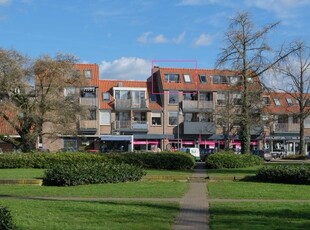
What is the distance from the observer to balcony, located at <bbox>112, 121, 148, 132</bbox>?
229 ft

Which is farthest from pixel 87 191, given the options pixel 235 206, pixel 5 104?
pixel 5 104

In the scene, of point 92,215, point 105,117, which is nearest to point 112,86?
point 105,117

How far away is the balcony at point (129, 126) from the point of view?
69875 millimetres

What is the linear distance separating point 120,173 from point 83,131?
4349cm

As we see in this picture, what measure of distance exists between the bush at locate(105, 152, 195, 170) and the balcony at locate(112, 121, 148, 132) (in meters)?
35.9

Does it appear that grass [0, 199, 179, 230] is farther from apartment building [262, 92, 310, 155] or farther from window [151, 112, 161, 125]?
apartment building [262, 92, 310, 155]

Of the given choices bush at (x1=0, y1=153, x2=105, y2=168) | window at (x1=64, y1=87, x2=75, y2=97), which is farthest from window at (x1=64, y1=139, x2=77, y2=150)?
bush at (x1=0, y1=153, x2=105, y2=168)

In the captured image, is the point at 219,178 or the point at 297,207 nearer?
the point at 297,207

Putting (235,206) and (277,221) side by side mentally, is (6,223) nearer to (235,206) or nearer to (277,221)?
(277,221)

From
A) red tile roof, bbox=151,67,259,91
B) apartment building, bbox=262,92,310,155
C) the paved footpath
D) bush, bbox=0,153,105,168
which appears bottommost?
the paved footpath

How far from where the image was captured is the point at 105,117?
7006cm

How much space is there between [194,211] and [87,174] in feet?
29.9

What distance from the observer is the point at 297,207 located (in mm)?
14055

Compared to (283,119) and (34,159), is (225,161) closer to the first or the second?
(34,159)
